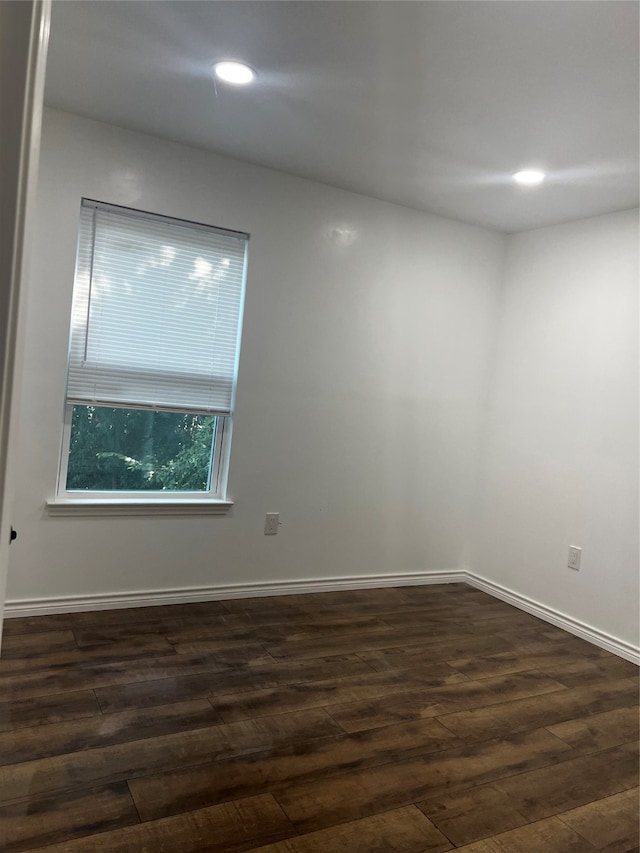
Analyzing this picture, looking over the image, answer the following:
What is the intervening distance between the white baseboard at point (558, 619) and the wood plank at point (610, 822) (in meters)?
1.32

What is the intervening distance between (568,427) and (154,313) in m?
2.47

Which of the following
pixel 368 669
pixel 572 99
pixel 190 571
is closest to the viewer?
pixel 572 99

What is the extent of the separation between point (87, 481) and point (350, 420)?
1.55m

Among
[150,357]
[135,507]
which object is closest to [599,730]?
[135,507]

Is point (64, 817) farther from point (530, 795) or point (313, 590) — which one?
point (313, 590)

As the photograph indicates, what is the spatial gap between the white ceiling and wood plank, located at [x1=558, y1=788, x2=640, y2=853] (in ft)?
7.94

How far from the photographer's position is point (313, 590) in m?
3.72

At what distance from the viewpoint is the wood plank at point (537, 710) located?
2.36 m

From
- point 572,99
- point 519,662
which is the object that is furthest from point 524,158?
point 519,662

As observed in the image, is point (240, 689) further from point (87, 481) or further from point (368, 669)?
point (87, 481)

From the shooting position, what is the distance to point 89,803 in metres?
1.73

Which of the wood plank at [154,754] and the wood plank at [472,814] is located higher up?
the wood plank at [154,754]

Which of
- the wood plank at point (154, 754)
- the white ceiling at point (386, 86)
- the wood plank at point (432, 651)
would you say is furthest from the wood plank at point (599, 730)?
the white ceiling at point (386, 86)

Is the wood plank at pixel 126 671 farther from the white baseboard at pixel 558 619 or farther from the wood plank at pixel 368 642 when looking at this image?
the white baseboard at pixel 558 619
